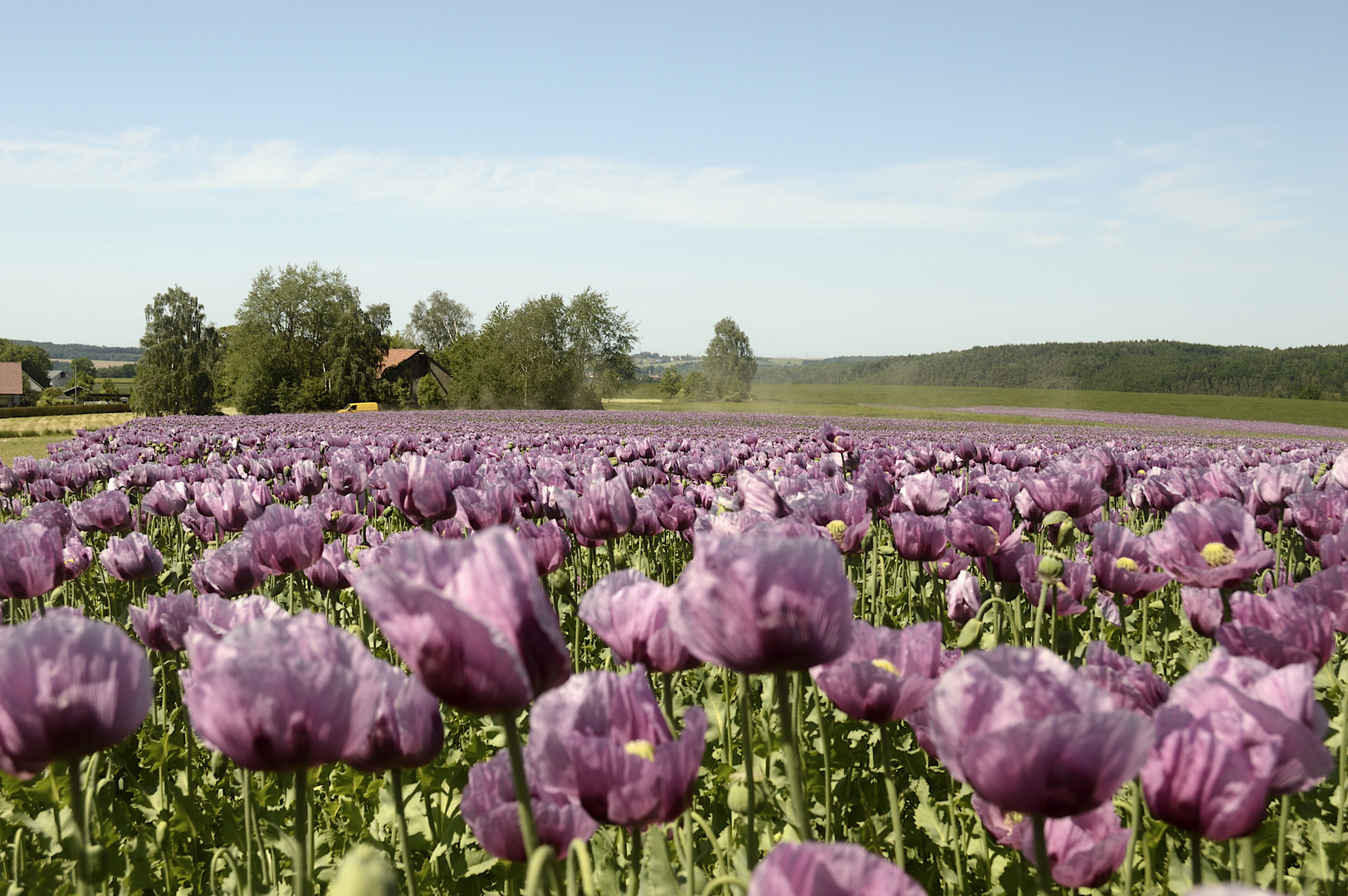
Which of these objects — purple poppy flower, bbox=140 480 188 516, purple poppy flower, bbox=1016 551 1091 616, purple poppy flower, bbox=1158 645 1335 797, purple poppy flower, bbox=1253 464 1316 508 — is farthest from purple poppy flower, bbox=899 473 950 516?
purple poppy flower, bbox=140 480 188 516

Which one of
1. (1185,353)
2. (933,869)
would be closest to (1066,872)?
(933,869)

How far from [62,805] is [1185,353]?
171 m

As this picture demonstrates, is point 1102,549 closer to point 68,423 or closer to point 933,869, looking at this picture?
point 933,869

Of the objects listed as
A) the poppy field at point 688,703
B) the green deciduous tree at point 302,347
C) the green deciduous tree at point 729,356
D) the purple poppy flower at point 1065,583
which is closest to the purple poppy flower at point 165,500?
the poppy field at point 688,703

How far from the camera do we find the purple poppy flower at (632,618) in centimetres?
151

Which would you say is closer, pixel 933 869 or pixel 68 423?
pixel 933 869

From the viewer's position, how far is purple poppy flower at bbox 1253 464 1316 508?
11.5 feet

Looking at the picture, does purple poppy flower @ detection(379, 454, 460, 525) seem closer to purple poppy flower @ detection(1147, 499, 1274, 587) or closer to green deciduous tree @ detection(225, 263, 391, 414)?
purple poppy flower @ detection(1147, 499, 1274, 587)

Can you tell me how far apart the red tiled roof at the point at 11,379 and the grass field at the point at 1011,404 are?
66.3 meters

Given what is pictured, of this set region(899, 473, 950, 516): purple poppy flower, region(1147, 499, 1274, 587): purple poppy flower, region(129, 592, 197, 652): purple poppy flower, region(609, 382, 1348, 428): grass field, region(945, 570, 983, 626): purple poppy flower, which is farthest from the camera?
region(609, 382, 1348, 428): grass field

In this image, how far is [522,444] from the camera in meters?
11.4

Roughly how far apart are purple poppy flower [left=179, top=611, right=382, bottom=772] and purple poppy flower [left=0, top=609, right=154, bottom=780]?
6.0 inches

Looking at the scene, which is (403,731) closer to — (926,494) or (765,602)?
(765,602)

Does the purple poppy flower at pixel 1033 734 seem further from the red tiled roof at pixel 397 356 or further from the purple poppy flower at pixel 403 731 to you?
the red tiled roof at pixel 397 356
